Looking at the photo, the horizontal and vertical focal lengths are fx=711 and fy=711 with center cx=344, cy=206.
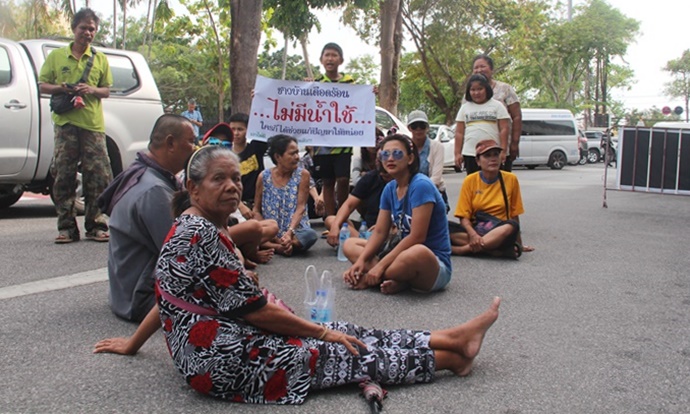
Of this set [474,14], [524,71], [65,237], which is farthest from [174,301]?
[524,71]

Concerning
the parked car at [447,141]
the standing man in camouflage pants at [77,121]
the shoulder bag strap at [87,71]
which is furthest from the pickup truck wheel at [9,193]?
the parked car at [447,141]

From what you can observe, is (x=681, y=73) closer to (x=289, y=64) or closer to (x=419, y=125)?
(x=289, y=64)

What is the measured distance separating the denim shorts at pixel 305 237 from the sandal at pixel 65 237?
2.32 m

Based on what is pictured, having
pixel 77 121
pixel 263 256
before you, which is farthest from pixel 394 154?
pixel 77 121

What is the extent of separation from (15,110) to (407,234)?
18.0 ft

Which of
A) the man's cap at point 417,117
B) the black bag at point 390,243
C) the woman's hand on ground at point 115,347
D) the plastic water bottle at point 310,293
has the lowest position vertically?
the woman's hand on ground at point 115,347

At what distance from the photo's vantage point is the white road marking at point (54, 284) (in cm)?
517

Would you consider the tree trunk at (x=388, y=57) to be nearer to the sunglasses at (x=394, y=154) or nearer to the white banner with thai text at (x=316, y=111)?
the white banner with thai text at (x=316, y=111)

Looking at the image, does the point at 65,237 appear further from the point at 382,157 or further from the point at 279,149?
the point at 382,157

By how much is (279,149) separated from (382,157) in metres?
2.03

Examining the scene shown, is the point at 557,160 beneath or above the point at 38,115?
beneath

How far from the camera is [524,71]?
4622cm

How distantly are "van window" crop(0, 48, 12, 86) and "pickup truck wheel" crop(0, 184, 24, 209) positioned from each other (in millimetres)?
1471

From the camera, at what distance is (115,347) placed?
12.2 ft
